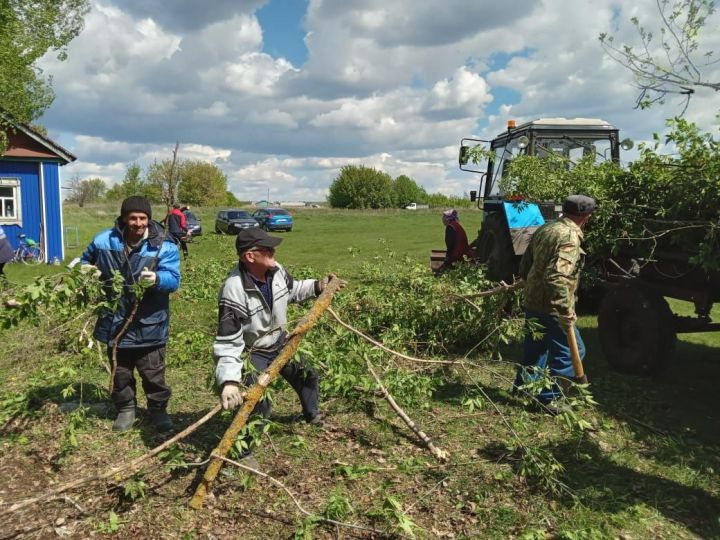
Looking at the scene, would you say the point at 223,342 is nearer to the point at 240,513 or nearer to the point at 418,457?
the point at 240,513

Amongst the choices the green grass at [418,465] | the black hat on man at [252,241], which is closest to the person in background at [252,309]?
the black hat on man at [252,241]

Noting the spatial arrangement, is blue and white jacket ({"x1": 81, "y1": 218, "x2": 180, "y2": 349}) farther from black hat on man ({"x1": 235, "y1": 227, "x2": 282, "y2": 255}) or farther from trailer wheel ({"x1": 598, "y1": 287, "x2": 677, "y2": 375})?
trailer wheel ({"x1": 598, "y1": 287, "x2": 677, "y2": 375})

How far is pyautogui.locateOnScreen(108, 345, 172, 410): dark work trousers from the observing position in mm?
4238

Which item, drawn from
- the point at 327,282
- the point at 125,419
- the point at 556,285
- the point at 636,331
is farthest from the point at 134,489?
the point at 636,331

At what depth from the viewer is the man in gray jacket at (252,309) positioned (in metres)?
3.35

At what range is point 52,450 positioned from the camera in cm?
414

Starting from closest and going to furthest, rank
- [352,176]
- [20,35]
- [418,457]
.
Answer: [418,457]
[20,35]
[352,176]

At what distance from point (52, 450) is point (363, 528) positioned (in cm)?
249

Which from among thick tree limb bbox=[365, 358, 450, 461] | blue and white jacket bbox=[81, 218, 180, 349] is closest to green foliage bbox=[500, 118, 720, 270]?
thick tree limb bbox=[365, 358, 450, 461]

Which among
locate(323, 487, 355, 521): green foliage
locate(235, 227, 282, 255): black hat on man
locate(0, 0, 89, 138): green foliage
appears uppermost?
locate(0, 0, 89, 138): green foliage

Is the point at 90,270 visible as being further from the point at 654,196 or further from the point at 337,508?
the point at 654,196

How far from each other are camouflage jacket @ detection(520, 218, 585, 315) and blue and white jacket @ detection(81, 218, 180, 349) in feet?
9.29

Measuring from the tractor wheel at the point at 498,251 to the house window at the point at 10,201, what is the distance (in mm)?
13809

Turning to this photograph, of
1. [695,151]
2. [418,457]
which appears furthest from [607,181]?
[418,457]
